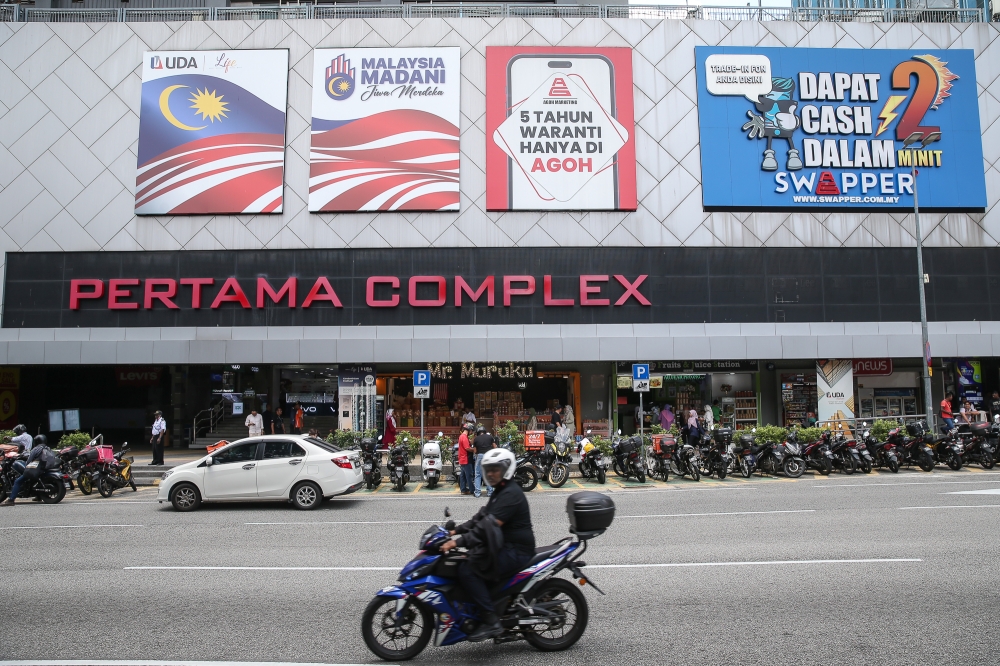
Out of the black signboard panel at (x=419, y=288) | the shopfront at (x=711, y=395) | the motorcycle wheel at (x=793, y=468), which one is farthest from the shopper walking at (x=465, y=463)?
the shopfront at (x=711, y=395)

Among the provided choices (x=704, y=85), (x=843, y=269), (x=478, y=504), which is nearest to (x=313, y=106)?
(x=704, y=85)

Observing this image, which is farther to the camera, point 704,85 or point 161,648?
point 704,85

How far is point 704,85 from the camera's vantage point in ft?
83.7

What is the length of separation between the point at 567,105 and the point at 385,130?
682cm

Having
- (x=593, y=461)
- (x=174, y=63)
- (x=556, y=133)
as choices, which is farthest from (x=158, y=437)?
(x=556, y=133)

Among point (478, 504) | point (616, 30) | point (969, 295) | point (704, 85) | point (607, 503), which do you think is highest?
point (616, 30)

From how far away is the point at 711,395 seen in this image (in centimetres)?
2569

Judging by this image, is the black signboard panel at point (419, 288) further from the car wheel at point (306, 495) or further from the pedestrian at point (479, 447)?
the car wheel at point (306, 495)

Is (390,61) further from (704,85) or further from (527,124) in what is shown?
(704,85)

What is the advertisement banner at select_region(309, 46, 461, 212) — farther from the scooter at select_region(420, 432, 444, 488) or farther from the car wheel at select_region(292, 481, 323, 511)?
the car wheel at select_region(292, 481, 323, 511)

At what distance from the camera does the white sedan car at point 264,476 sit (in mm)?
12859

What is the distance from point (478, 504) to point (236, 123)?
731 inches

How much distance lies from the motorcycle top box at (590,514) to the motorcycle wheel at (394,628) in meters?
1.33

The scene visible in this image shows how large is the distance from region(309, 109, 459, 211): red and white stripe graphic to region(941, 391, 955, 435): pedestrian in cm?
1685
